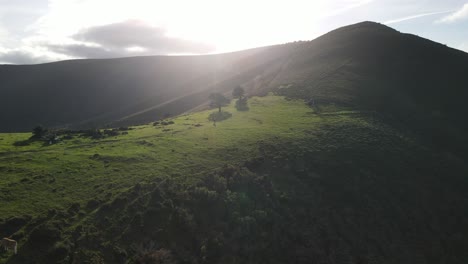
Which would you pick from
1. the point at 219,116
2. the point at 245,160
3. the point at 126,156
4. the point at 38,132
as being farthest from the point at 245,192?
the point at 38,132

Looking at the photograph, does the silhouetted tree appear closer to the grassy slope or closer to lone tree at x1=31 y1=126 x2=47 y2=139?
lone tree at x1=31 y1=126 x2=47 y2=139

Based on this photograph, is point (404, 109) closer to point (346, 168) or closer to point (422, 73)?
point (422, 73)

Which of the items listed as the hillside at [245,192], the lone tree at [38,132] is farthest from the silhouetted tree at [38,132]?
the hillside at [245,192]

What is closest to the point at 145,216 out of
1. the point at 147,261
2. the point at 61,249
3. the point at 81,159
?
the point at 147,261

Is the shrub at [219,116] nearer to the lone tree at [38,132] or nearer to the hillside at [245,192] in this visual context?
the hillside at [245,192]

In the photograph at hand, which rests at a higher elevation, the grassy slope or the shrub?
the shrub

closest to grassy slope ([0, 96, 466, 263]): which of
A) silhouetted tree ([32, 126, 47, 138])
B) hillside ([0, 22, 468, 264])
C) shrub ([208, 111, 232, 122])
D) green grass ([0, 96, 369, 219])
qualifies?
green grass ([0, 96, 369, 219])
